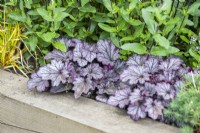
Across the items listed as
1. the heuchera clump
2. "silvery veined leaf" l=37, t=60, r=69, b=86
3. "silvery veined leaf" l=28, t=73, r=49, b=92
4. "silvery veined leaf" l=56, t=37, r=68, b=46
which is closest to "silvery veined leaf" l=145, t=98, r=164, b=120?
the heuchera clump

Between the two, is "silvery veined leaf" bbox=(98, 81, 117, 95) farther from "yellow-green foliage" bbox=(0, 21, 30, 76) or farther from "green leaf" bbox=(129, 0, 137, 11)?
"yellow-green foliage" bbox=(0, 21, 30, 76)

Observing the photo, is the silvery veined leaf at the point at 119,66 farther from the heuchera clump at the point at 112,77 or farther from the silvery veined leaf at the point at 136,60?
the silvery veined leaf at the point at 136,60

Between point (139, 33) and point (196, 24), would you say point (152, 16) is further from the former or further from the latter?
point (196, 24)

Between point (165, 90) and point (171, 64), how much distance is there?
0.87ft

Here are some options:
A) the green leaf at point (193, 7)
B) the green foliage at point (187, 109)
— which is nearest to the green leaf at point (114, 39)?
the green leaf at point (193, 7)

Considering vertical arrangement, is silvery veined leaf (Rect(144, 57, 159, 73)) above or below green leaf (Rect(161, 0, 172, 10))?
below

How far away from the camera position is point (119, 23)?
3430mm

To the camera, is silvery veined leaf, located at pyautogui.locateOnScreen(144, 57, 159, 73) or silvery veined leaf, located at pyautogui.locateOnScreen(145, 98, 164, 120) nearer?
silvery veined leaf, located at pyautogui.locateOnScreen(145, 98, 164, 120)

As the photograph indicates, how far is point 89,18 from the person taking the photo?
368 cm

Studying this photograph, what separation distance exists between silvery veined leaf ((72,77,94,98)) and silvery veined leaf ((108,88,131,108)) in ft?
0.58

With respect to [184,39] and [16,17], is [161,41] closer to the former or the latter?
[184,39]

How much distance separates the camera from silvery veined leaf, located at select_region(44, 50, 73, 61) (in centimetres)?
342

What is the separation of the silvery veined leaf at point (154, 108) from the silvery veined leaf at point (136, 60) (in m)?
0.33

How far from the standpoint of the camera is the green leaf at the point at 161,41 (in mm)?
3113
